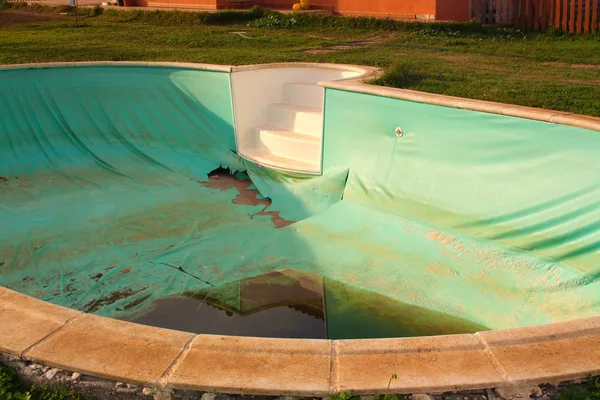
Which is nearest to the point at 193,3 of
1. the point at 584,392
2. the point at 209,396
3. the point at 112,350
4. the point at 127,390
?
the point at 112,350

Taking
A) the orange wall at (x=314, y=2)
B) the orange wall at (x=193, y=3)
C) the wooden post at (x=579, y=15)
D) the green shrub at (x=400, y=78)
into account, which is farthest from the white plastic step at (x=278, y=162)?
the orange wall at (x=193, y=3)

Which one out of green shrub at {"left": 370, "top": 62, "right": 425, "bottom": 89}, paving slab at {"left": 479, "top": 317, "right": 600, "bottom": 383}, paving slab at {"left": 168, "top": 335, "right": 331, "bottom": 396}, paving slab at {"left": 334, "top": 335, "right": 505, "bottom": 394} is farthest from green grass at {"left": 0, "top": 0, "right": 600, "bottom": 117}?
paving slab at {"left": 168, "top": 335, "right": 331, "bottom": 396}

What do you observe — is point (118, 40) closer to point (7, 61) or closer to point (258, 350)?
point (7, 61)

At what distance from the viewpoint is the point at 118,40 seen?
39.5 ft

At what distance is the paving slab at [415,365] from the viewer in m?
2.72

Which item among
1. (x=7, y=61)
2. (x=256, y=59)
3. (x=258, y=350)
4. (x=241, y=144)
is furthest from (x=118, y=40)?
(x=258, y=350)

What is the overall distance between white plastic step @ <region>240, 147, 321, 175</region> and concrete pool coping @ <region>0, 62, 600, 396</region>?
411cm

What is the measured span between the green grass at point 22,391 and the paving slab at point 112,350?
131 millimetres

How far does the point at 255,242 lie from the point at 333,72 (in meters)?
3.21

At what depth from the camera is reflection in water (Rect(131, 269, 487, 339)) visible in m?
4.80

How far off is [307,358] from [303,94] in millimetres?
5673

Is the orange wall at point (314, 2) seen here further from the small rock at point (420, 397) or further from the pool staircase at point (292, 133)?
the small rock at point (420, 397)

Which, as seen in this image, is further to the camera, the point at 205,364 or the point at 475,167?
the point at 475,167

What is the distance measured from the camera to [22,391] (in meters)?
2.98
